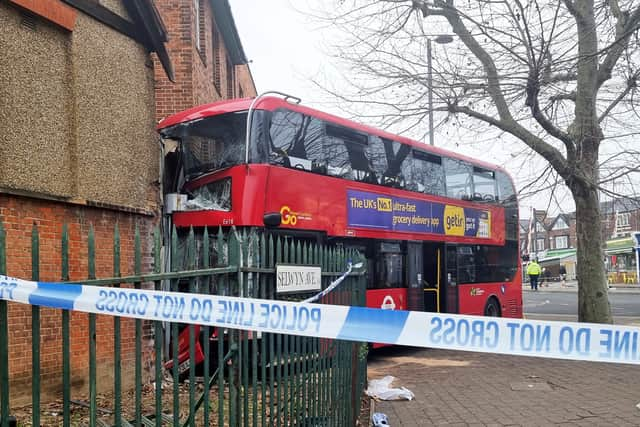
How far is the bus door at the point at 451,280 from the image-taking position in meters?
13.0

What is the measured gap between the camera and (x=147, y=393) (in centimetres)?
681

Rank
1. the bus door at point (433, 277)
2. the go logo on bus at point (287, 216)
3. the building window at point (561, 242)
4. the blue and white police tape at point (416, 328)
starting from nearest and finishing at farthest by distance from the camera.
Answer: the blue and white police tape at point (416, 328) < the go logo on bus at point (287, 216) < the bus door at point (433, 277) < the building window at point (561, 242)

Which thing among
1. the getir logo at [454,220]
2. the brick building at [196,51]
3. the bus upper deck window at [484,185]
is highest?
the brick building at [196,51]

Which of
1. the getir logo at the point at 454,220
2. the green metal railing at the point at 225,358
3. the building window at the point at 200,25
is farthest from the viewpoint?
the building window at the point at 200,25

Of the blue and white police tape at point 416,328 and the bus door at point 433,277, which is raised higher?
the blue and white police tape at point 416,328

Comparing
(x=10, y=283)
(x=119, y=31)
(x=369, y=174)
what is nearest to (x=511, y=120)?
(x=369, y=174)

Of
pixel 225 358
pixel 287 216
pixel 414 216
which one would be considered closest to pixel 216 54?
pixel 414 216

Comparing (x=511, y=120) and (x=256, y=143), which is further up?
(x=511, y=120)

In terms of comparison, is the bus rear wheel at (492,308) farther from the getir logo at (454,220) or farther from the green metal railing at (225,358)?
the green metal railing at (225,358)

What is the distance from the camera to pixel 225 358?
3342 mm

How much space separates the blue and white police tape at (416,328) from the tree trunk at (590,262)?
10.0 metres

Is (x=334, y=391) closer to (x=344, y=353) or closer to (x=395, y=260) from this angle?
(x=344, y=353)

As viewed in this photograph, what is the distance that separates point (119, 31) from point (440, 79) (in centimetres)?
582

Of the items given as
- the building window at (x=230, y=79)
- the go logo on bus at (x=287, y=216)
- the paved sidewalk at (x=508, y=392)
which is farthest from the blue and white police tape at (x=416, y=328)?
the building window at (x=230, y=79)
